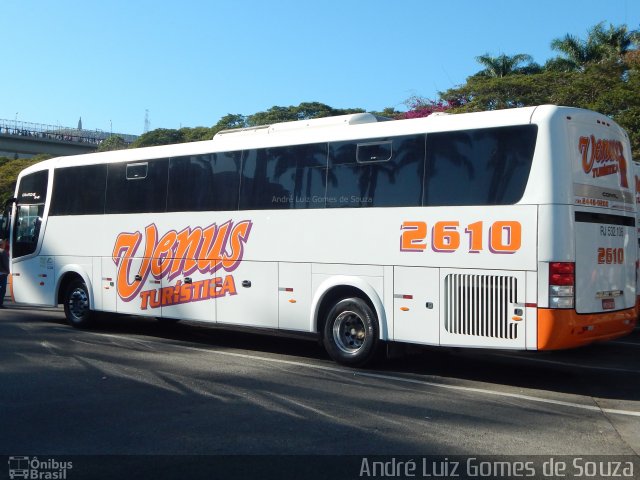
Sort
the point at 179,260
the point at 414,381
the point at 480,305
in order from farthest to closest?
the point at 179,260 < the point at 414,381 < the point at 480,305

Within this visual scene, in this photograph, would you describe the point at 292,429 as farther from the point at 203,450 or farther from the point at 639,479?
the point at 639,479

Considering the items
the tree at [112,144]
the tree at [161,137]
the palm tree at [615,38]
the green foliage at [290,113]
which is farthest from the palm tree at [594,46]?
the tree at [112,144]

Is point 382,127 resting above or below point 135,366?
above

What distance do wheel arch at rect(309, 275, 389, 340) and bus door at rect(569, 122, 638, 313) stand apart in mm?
2610

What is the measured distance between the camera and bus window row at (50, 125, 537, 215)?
9.04 metres

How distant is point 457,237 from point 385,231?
1.12 meters

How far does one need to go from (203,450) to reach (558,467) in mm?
2981

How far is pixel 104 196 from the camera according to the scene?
45.8 feet

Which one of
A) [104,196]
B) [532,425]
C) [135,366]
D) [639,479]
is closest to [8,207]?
[104,196]

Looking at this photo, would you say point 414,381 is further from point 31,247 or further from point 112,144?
point 112,144

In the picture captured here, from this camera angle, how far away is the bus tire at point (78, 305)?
46.9ft

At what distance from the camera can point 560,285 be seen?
334 inches

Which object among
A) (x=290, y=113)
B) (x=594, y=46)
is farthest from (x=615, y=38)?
(x=290, y=113)

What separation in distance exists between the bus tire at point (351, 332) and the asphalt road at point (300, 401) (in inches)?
9.8
